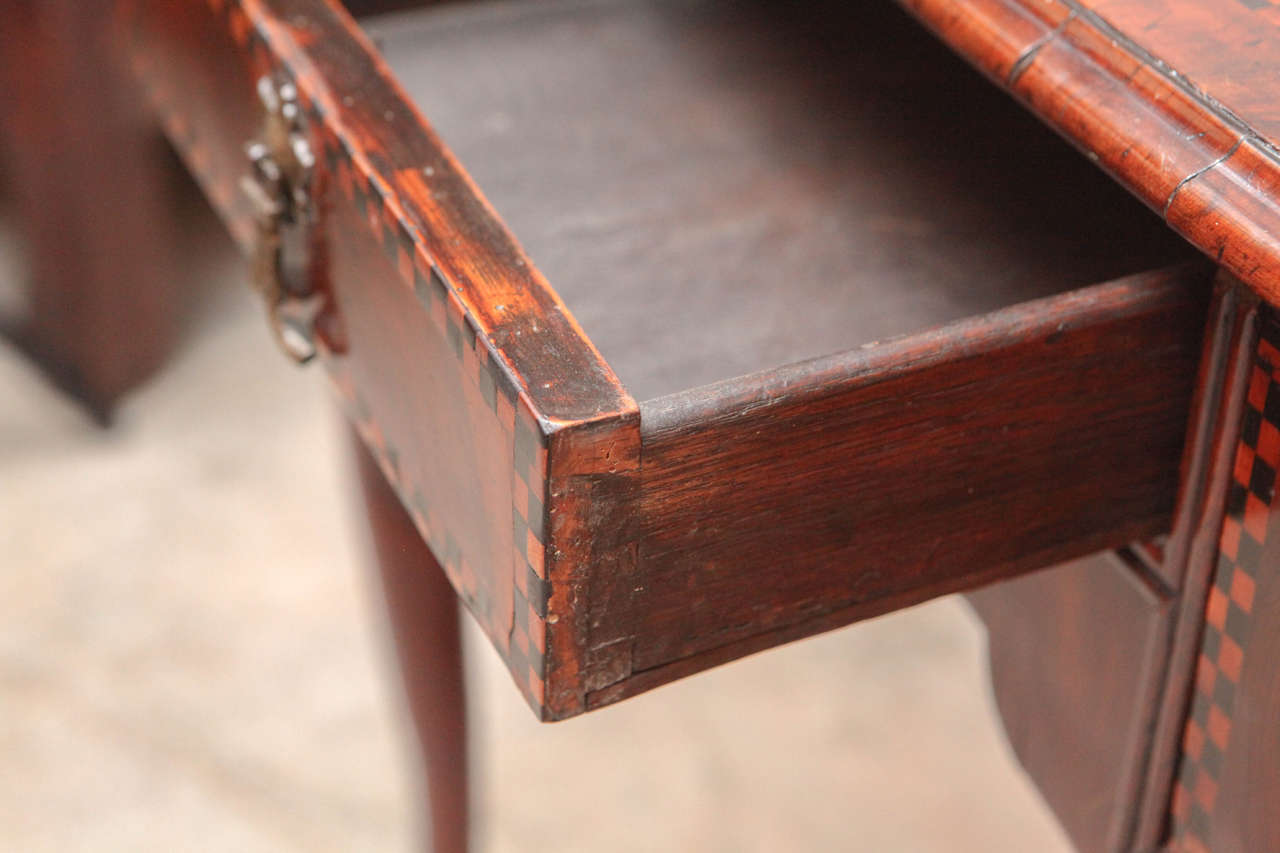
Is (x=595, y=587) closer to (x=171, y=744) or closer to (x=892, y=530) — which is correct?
(x=892, y=530)

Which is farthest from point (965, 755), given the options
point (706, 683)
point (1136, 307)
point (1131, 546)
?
point (1136, 307)

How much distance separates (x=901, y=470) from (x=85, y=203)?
0.77 meters

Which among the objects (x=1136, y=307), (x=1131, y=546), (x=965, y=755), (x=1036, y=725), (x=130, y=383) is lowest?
(x=965, y=755)

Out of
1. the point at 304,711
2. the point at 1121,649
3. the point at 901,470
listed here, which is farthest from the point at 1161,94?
the point at 304,711

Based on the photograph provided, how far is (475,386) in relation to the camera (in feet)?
1.53

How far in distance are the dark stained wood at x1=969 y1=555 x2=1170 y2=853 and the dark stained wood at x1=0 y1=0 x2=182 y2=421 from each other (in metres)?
0.64

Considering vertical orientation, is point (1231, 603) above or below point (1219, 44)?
below

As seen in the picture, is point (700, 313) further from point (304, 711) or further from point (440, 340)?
point (304, 711)

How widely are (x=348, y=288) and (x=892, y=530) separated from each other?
0.23 meters

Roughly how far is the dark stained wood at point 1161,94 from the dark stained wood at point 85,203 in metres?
0.64

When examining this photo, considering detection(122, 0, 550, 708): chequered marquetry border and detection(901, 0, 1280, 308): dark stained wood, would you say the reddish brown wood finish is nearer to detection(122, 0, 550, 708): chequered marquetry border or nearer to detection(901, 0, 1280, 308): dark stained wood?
detection(901, 0, 1280, 308): dark stained wood

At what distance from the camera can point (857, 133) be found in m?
0.74

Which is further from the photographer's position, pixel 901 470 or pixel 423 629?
pixel 423 629

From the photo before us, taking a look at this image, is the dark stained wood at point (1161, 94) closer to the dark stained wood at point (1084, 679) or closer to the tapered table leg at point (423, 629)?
the dark stained wood at point (1084, 679)
